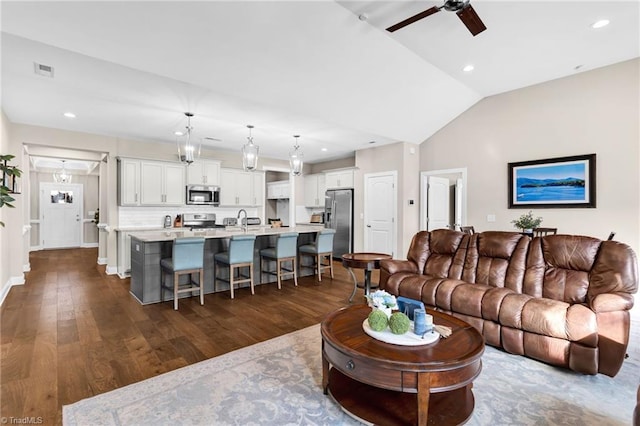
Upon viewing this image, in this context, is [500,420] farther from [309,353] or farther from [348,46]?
[348,46]

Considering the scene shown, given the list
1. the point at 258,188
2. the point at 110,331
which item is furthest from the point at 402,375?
the point at 258,188

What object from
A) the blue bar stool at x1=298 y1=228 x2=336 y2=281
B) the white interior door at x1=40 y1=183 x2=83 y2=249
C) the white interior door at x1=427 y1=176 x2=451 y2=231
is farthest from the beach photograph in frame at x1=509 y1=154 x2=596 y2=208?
the white interior door at x1=40 y1=183 x2=83 y2=249

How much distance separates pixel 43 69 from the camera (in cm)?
318

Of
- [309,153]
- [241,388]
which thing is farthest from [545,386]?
[309,153]

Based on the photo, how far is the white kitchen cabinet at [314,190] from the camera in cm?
835

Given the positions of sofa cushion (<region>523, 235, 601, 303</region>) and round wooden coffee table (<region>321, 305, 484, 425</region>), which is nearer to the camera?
round wooden coffee table (<region>321, 305, 484, 425</region>)

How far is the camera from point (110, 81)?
11.4 ft

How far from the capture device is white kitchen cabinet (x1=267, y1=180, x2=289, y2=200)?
8.95 meters

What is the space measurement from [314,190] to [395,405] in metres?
6.95

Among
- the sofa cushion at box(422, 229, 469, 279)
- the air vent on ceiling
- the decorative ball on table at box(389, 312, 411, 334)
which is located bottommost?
the decorative ball on table at box(389, 312, 411, 334)

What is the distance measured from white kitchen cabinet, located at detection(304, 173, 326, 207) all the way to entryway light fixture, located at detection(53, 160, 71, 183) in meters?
7.22

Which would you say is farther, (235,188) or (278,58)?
(235,188)

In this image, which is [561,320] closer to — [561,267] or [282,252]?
[561,267]

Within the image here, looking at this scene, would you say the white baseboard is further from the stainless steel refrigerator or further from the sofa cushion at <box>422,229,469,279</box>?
the stainless steel refrigerator
